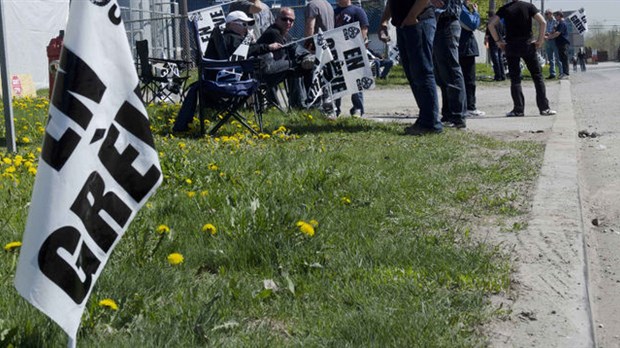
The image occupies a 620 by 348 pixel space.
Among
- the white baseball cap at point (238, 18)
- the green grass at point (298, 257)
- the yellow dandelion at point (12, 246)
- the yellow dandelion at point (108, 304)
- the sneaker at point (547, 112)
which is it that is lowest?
the sneaker at point (547, 112)

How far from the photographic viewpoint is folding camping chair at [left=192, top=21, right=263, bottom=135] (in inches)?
355

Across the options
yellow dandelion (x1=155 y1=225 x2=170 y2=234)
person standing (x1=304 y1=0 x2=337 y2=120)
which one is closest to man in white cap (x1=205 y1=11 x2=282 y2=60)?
person standing (x1=304 y1=0 x2=337 y2=120)

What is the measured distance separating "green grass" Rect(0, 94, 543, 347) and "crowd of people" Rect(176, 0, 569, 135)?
244 centimetres

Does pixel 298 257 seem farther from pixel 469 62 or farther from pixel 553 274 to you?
pixel 469 62

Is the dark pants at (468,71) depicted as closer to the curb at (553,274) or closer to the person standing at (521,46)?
the person standing at (521,46)

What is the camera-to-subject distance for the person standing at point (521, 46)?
479 inches

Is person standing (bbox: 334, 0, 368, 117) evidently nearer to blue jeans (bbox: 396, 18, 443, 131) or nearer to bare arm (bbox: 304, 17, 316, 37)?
bare arm (bbox: 304, 17, 316, 37)

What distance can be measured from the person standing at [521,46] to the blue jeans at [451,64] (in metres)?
2.19

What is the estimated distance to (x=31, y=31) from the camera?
73.9 ft

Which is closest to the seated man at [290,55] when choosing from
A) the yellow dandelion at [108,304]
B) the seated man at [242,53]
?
the seated man at [242,53]

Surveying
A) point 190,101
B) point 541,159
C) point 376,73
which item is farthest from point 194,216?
point 376,73

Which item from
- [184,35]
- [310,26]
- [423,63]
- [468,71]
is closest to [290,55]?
[310,26]

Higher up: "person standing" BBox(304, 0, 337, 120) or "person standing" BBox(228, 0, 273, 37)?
"person standing" BBox(228, 0, 273, 37)

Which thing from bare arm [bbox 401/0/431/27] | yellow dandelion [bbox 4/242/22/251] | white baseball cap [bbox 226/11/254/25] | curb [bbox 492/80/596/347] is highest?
white baseball cap [bbox 226/11/254/25]
